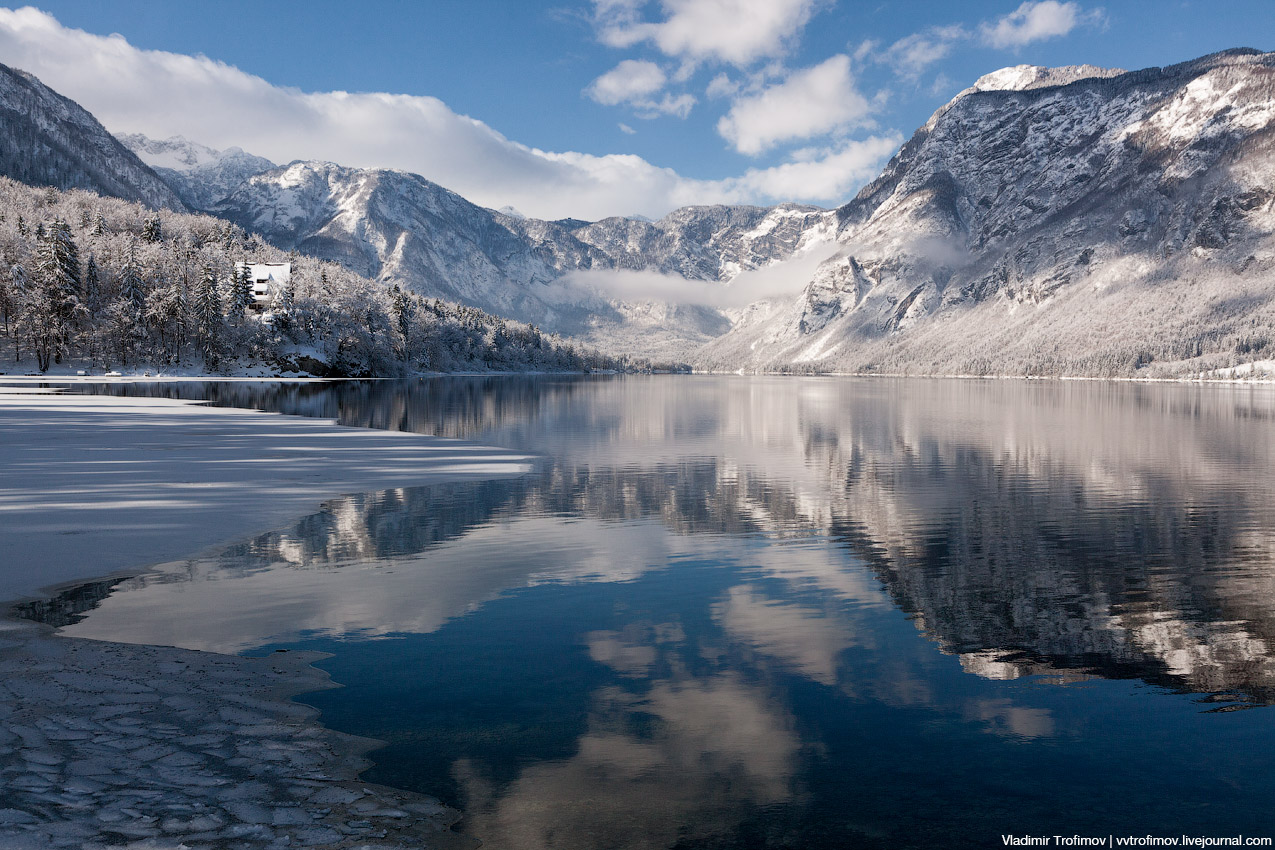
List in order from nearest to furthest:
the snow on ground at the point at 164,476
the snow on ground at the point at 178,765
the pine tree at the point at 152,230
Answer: the snow on ground at the point at 178,765, the snow on ground at the point at 164,476, the pine tree at the point at 152,230

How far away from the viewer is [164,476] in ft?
94.2

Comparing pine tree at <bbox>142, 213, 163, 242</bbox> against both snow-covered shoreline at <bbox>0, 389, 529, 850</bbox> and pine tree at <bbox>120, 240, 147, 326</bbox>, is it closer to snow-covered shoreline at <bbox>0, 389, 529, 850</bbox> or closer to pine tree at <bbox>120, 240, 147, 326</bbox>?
pine tree at <bbox>120, 240, 147, 326</bbox>

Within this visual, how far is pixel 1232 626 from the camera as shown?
51.6 feet

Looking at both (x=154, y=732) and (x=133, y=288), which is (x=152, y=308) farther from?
(x=154, y=732)

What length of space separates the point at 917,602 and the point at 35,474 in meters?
30.0

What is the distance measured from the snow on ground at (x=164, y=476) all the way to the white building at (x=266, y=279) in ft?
355

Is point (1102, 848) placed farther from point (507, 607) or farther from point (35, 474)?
point (35, 474)

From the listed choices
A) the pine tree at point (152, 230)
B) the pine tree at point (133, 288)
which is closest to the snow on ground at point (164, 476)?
the pine tree at point (133, 288)

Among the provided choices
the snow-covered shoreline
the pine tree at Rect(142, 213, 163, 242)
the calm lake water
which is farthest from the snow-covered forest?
the calm lake water

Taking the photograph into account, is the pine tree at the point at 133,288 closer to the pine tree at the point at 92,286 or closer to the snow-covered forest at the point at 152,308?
the snow-covered forest at the point at 152,308

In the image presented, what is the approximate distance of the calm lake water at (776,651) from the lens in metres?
9.03

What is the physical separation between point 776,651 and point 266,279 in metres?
182

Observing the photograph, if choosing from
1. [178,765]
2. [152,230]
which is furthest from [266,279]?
[178,765]

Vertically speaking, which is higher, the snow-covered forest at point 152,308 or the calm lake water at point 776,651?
the snow-covered forest at point 152,308
